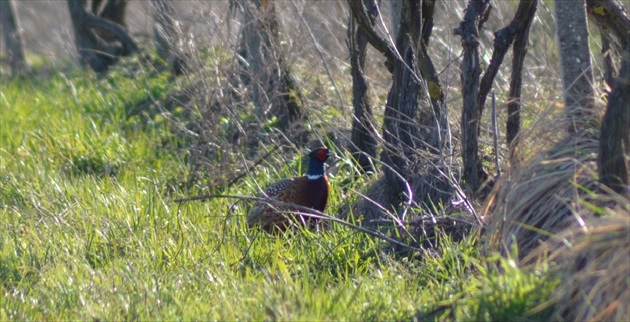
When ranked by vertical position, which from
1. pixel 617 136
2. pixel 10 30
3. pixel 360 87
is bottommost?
pixel 10 30

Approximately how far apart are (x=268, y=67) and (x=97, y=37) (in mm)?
6022

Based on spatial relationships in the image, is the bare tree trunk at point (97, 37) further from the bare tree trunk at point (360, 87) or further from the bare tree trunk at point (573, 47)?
the bare tree trunk at point (573, 47)

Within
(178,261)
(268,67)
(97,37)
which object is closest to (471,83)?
A: (178,261)

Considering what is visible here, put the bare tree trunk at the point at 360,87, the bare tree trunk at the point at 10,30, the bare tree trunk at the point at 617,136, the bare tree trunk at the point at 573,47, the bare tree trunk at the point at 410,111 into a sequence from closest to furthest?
the bare tree trunk at the point at 617,136 < the bare tree trunk at the point at 573,47 < the bare tree trunk at the point at 410,111 < the bare tree trunk at the point at 360,87 < the bare tree trunk at the point at 10,30

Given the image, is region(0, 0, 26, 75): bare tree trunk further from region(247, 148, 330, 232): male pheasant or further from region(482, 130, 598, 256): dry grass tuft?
region(482, 130, 598, 256): dry grass tuft

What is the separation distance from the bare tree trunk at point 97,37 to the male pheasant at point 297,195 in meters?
6.22

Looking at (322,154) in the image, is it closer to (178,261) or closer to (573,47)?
(178,261)

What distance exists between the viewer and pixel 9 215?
602 cm

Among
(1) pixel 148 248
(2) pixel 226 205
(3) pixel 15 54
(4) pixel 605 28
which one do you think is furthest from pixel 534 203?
(3) pixel 15 54

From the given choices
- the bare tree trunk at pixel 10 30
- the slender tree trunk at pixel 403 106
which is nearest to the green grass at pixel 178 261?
the slender tree trunk at pixel 403 106

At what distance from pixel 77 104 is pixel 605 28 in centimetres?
645

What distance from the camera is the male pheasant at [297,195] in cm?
593

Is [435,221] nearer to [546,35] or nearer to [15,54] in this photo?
[546,35]

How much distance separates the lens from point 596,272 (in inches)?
131
